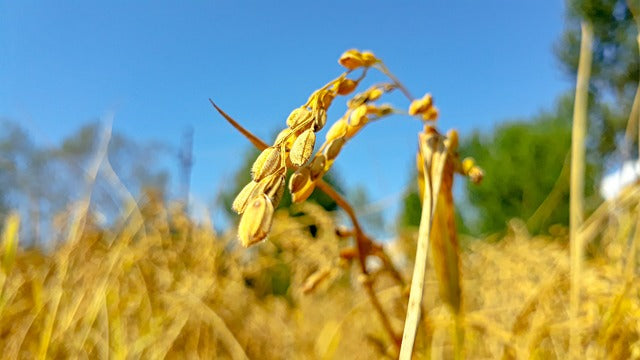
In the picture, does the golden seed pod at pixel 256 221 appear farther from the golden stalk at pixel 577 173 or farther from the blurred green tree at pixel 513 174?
the blurred green tree at pixel 513 174

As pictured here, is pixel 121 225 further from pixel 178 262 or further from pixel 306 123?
pixel 306 123

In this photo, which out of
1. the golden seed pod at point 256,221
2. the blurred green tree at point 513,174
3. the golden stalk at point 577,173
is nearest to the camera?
the golden seed pod at point 256,221

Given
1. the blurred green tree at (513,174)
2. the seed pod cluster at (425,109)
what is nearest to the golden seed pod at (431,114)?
the seed pod cluster at (425,109)

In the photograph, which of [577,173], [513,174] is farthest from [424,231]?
[513,174]

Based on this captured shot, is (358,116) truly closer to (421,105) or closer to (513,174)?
(421,105)

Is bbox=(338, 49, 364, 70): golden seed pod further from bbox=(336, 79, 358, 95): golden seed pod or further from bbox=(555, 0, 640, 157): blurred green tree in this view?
bbox=(555, 0, 640, 157): blurred green tree
